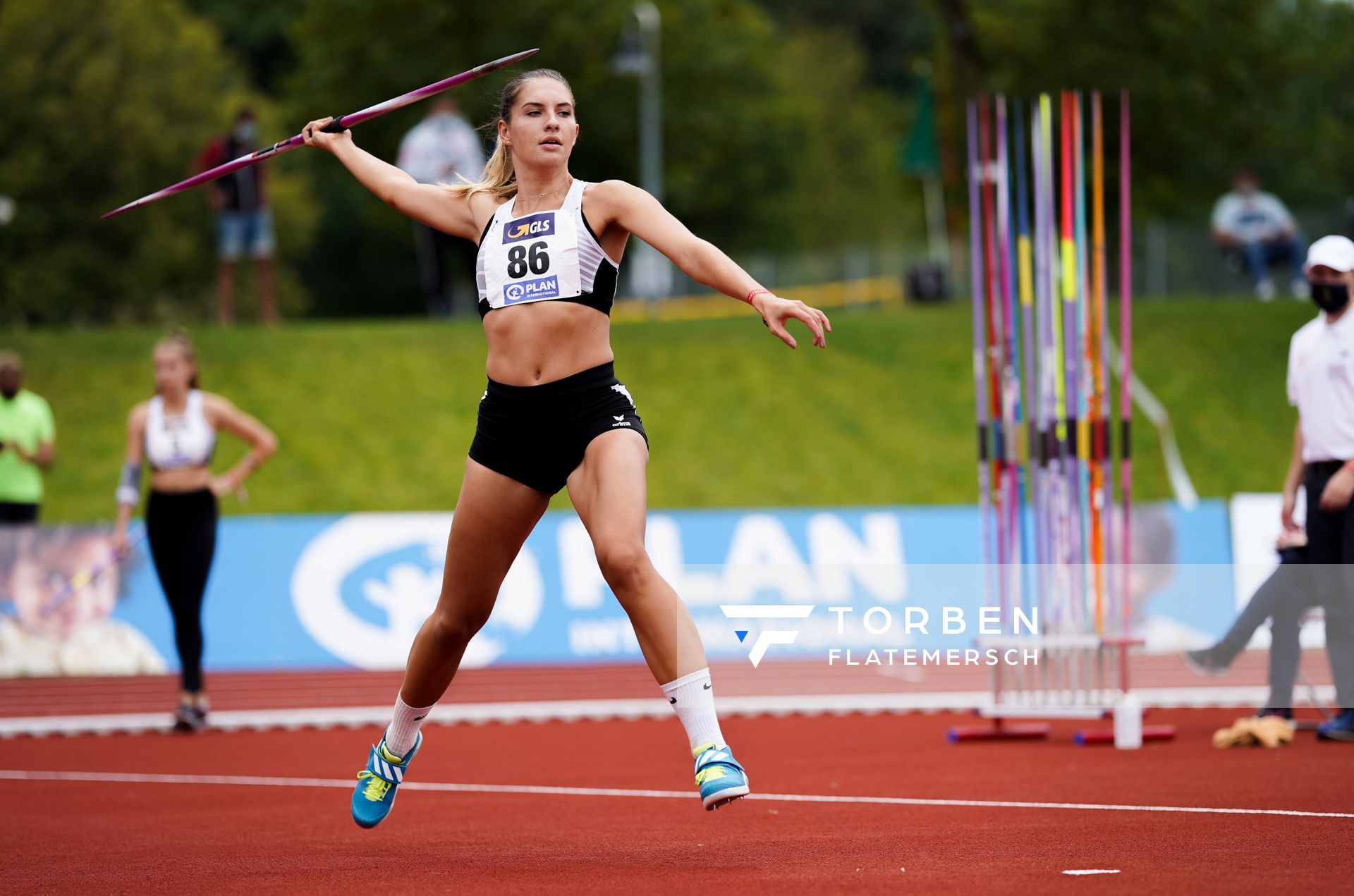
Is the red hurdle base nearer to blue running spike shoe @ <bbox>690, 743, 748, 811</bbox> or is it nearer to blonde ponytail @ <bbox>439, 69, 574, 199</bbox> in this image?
blue running spike shoe @ <bbox>690, 743, 748, 811</bbox>

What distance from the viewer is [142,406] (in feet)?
35.1

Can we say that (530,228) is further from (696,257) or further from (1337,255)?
(1337,255)

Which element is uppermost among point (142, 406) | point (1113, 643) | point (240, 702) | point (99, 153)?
point (99, 153)

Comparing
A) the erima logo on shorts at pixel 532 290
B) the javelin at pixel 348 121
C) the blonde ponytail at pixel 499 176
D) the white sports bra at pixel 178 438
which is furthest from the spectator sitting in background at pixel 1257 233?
the erima logo on shorts at pixel 532 290

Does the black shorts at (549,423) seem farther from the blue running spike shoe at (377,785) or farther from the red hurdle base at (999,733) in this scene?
the red hurdle base at (999,733)

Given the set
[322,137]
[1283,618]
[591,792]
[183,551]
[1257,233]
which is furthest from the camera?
[1257,233]

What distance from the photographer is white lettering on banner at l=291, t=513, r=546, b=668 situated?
12.9 m

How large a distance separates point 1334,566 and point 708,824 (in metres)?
3.64

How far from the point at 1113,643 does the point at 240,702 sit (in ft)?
20.2

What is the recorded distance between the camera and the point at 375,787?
5836 millimetres

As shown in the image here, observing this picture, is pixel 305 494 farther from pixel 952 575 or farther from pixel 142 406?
pixel 952 575

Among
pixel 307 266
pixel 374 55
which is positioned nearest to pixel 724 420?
pixel 374 55

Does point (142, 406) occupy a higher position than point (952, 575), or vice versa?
point (142, 406)

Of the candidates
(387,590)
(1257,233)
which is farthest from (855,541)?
(1257,233)
